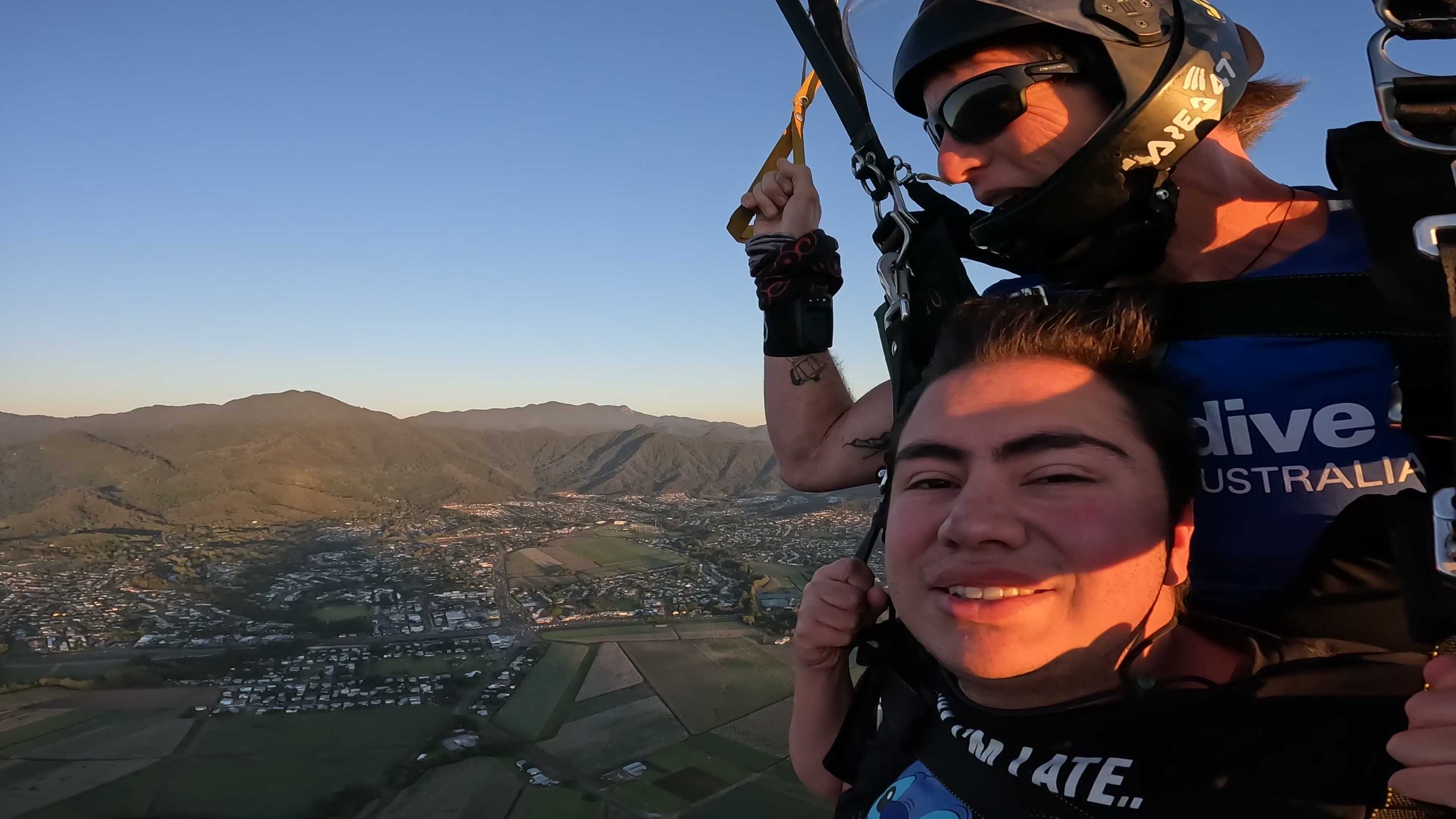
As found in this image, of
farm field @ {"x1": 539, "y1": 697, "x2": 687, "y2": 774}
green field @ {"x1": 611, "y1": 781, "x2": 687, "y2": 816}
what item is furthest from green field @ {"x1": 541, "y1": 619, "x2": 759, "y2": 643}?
green field @ {"x1": 611, "y1": 781, "x2": 687, "y2": 816}

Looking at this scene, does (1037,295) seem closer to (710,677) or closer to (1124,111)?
(1124,111)

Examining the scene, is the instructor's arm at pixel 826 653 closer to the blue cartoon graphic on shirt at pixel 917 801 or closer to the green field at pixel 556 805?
the blue cartoon graphic on shirt at pixel 917 801

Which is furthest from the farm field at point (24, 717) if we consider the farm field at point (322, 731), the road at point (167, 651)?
the farm field at point (322, 731)

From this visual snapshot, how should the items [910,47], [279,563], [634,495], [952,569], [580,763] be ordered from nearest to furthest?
1. [952,569]
2. [910,47]
3. [580,763]
4. [279,563]
5. [634,495]

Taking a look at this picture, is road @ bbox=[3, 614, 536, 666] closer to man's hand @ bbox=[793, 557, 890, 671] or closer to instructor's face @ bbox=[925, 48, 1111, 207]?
man's hand @ bbox=[793, 557, 890, 671]

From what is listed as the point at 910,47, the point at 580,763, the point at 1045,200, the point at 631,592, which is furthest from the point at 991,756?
the point at 631,592

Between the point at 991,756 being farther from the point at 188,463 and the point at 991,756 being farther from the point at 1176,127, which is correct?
the point at 188,463

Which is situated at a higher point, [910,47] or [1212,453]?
[910,47]
